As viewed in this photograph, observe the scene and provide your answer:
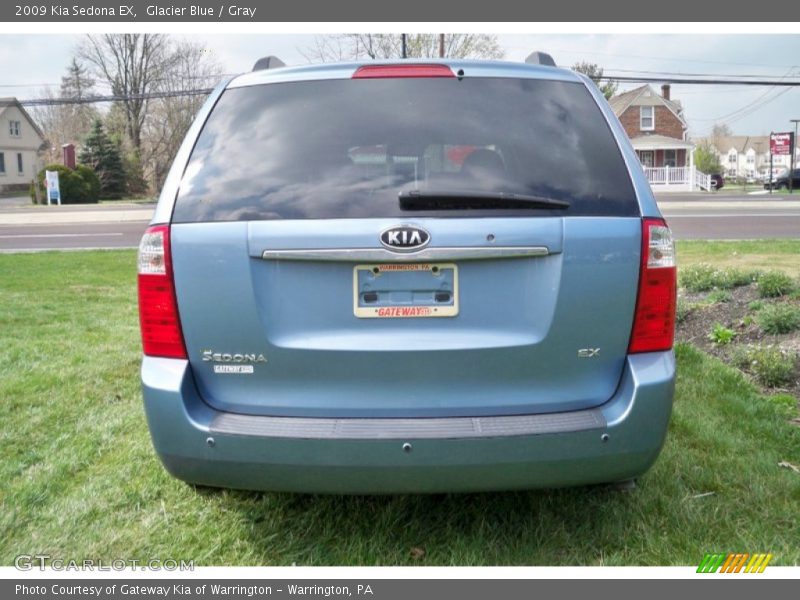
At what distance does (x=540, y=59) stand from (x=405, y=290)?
1449 millimetres

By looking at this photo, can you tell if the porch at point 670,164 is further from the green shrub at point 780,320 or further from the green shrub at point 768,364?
the green shrub at point 768,364

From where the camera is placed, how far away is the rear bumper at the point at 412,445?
2.48m

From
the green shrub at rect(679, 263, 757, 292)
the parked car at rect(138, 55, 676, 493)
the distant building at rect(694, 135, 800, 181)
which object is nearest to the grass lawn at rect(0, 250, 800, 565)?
the parked car at rect(138, 55, 676, 493)

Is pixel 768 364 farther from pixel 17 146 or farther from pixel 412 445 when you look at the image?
pixel 17 146

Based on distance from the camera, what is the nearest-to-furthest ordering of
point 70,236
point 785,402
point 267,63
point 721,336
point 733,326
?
point 267,63
point 785,402
point 721,336
point 733,326
point 70,236

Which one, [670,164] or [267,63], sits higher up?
[670,164]

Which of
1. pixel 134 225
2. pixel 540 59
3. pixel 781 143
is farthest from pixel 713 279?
pixel 781 143

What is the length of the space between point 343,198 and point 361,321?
438 mm

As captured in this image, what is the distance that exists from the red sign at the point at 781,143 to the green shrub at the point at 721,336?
46.0 m

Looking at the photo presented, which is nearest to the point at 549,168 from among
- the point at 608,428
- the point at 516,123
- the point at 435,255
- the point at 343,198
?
the point at 516,123

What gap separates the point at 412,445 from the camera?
2.47 meters

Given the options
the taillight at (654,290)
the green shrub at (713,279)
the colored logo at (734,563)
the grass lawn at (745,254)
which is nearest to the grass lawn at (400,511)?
the colored logo at (734,563)

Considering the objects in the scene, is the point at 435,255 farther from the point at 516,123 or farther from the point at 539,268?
the point at 516,123

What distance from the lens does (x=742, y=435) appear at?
4.10 m
